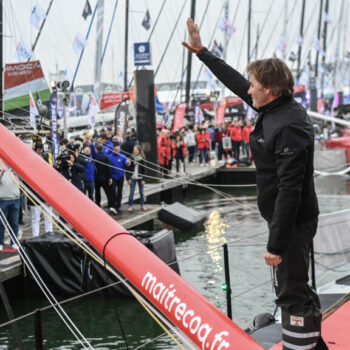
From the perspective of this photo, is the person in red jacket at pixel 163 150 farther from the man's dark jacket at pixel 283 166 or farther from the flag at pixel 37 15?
the man's dark jacket at pixel 283 166

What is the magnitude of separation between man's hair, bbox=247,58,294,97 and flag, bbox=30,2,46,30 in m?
20.8

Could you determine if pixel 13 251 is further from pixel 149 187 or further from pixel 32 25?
pixel 32 25

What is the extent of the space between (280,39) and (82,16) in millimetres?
28667

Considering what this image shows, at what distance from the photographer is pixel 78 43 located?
26344 mm

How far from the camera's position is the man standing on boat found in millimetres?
2865

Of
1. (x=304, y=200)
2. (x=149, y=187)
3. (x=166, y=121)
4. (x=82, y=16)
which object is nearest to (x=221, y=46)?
(x=166, y=121)

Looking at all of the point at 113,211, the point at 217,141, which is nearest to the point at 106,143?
the point at 113,211

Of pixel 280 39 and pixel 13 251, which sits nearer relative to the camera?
pixel 13 251

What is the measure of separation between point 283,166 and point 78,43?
24.5 meters

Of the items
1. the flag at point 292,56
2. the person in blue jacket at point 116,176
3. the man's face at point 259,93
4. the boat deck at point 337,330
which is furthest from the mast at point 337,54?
the man's face at point 259,93

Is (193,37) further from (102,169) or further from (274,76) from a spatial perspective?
(102,169)

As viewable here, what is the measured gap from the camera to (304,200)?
3.05 metres

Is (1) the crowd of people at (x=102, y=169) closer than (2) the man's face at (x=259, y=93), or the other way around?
(2) the man's face at (x=259, y=93)

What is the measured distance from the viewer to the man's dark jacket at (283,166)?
2.85m
